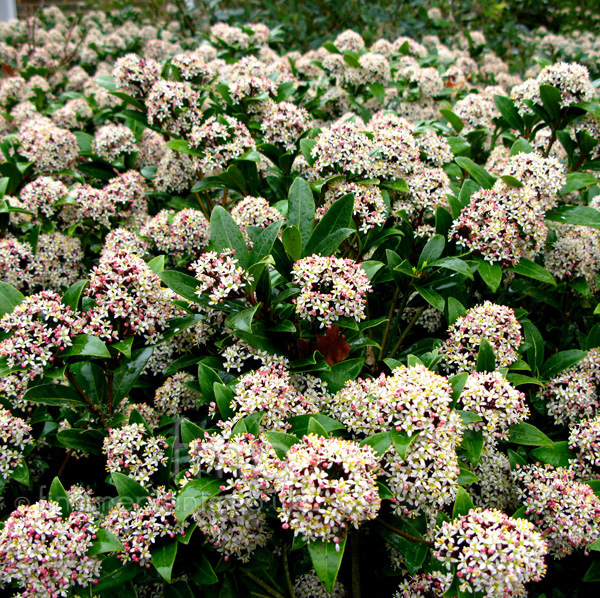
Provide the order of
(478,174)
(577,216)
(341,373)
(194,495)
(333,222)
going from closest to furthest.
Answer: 1. (194,495)
2. (341,373)
3. (333,222)
4. (577,216)
5. (478,174)

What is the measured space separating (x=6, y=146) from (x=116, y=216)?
1157mm

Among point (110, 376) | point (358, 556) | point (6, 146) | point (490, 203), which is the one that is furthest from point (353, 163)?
point (6, 146)

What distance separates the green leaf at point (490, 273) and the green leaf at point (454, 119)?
58.2 inches

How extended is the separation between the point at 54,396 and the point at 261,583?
1110 millimetres

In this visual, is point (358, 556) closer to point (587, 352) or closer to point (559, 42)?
point (587, 352)

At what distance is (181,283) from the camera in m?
2.24

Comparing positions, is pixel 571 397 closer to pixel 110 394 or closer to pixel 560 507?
pixel 560 507

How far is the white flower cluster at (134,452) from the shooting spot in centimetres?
210

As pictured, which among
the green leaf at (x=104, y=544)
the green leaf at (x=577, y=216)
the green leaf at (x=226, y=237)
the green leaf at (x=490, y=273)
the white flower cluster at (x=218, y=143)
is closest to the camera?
the green leaf at (x=104, y=544)

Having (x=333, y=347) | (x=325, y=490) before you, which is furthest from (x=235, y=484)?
(x=333, y=347)

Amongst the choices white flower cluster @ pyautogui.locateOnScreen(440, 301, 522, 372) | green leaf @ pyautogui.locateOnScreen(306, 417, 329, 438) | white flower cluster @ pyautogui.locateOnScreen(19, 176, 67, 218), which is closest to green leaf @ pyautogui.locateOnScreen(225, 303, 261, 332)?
green leaf @ pyautogui.locateOnScreen(306, 417, 329, 438)

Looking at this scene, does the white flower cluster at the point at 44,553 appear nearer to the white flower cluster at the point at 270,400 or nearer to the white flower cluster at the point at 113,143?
the white flower cluster at the point at 270,400

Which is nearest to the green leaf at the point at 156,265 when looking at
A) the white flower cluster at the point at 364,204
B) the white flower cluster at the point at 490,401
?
the white flower cluster at the point at 364,204

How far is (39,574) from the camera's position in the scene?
176 cm
